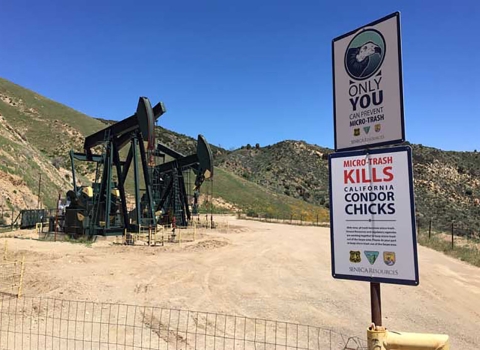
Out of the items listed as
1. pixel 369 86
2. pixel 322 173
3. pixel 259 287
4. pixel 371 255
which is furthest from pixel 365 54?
pixel 322 173

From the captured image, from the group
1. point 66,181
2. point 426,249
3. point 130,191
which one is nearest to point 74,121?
point 130,191

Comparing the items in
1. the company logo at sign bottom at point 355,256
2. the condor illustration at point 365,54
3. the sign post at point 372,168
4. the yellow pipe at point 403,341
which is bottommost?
the yellow pipe at point 403,341

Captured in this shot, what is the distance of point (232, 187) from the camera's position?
65312 mm

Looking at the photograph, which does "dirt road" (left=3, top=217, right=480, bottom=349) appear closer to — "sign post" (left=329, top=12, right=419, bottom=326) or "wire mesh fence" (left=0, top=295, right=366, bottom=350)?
"wire mesh fence" (left=0, top=295, right=366, bottom=350)

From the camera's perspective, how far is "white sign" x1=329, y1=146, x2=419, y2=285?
263cm

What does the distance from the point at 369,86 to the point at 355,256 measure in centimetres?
124

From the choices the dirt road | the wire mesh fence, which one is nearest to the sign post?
the wire mesh fence

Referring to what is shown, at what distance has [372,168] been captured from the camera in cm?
280

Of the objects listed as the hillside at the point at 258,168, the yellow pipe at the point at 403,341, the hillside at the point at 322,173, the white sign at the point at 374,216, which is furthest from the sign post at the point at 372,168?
the hillside at the point at 322,173

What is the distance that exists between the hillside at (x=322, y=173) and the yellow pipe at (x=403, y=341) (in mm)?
63862

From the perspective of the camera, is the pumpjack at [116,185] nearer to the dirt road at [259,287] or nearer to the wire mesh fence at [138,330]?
the dirt road at [259,287]

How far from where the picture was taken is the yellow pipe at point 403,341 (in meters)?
2.56

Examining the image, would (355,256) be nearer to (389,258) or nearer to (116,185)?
(389,258)

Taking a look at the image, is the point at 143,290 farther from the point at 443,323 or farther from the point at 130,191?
the point at 130,191
